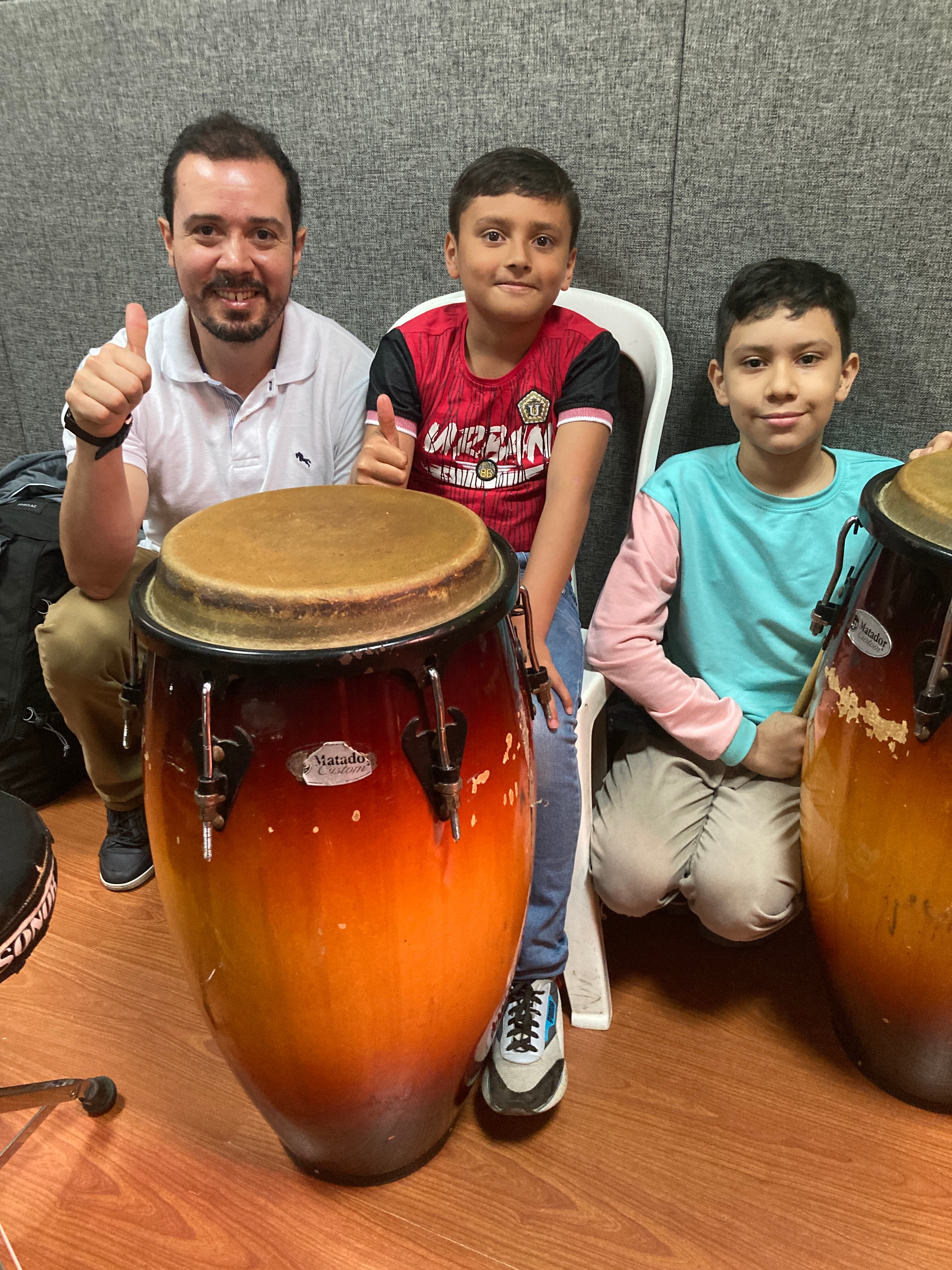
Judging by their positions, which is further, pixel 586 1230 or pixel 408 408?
pixel 408 408

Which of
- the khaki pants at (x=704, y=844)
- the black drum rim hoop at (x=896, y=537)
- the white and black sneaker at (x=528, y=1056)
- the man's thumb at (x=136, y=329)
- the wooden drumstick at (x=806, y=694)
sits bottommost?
the white and black sneaker at (x=528, y=1056)

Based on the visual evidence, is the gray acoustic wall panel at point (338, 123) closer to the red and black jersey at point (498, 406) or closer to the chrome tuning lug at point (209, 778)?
the red and black jersey at point (498, 406)

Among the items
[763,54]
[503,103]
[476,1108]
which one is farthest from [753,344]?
[476,1108]

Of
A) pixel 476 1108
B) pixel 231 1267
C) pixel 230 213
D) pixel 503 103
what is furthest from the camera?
pixel 503 103

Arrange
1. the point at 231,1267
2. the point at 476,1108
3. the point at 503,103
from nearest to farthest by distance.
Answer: the point at 231,1267 → the point at 476,1108 → the point at 503,103

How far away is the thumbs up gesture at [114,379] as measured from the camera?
1.03m

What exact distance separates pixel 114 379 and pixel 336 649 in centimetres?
52

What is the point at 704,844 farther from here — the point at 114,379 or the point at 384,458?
the point at 114,379

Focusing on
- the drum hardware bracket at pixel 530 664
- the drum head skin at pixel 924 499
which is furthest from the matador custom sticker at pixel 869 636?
the drum hardware bracket at pixel 530 664

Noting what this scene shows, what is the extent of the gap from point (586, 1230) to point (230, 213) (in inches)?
54.3

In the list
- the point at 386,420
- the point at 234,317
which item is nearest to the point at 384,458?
the point at 386,420

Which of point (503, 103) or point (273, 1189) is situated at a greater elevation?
point (503, 103)

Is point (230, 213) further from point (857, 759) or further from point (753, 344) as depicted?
point (857, 759)

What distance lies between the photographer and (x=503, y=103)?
149 centimetres
